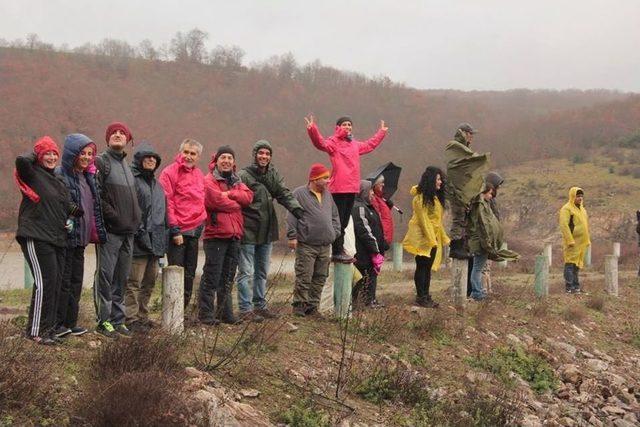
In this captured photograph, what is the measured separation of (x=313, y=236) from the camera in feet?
26.8

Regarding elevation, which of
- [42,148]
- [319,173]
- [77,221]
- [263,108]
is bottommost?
[77,221]

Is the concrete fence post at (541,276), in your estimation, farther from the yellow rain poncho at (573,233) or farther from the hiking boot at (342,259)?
the hiking boot at (342,259)

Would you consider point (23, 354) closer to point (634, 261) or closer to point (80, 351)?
point (80, 351)

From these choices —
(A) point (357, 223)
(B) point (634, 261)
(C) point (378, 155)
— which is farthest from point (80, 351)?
(C) point (378, 155)

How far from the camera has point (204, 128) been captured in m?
83.7

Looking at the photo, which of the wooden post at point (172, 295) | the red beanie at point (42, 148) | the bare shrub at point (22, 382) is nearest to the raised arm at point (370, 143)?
the wooden post at point (172, 295)

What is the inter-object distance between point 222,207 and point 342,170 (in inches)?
73.9

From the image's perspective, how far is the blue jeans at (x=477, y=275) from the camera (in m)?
10.8

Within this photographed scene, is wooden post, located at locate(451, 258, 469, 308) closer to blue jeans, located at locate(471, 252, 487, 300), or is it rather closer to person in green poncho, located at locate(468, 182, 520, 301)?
person in green poncho, located at locate(468, 182, 520, 301)

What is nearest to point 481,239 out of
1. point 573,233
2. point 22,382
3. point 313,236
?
point 573,233

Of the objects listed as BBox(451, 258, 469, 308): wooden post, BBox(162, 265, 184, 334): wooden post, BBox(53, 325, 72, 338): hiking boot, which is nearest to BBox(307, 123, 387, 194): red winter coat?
BBox(451, 258, 469, 308): wooden post

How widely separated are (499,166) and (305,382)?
46505mm

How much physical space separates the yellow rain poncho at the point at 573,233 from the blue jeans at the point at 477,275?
9.42ft

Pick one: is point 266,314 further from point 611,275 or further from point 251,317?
point 611,275
